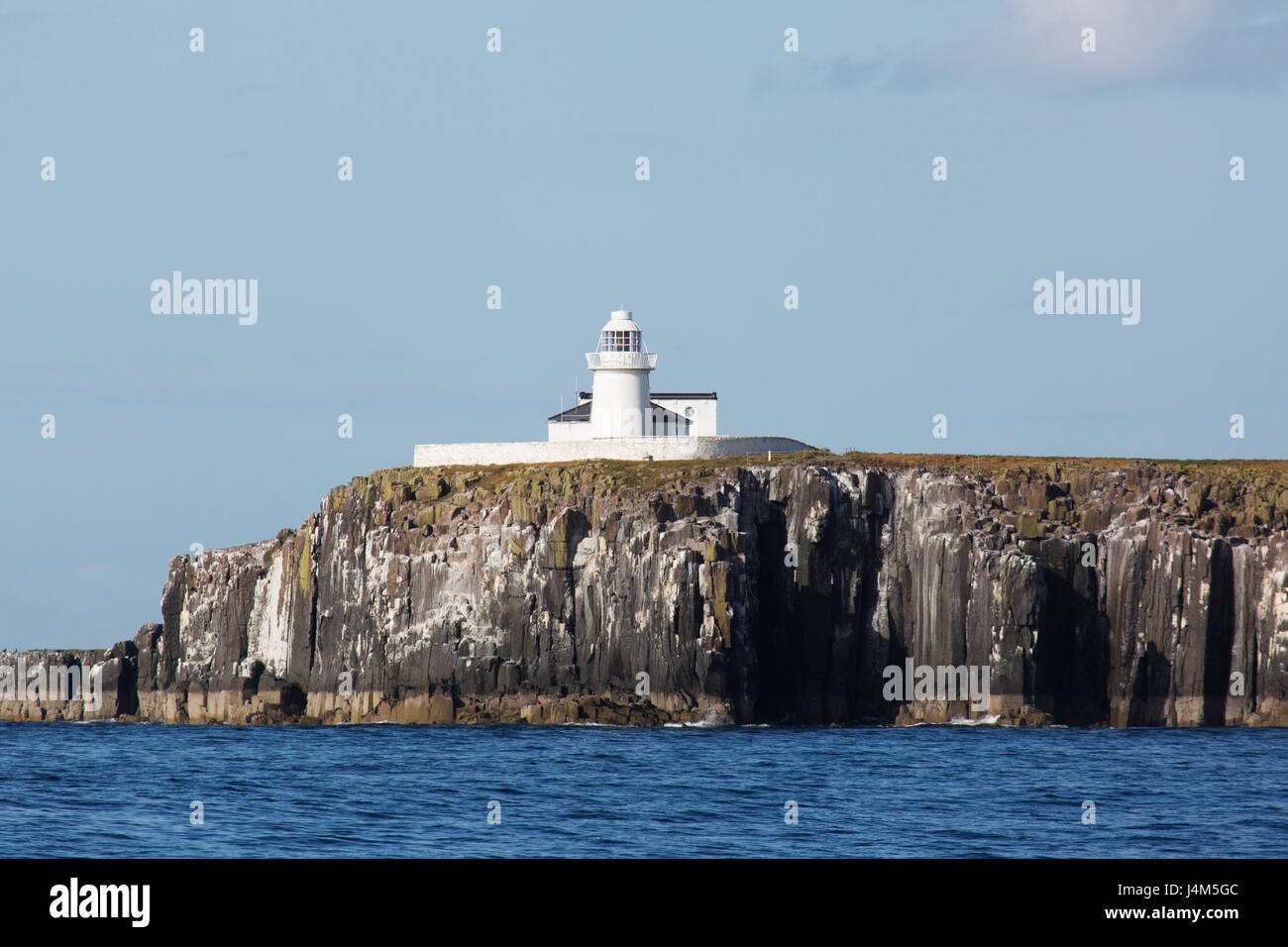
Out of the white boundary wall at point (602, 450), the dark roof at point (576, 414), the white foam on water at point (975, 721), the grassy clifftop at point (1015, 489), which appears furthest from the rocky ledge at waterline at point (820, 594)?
the dark roof at point (576, 414)

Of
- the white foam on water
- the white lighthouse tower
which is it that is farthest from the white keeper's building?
the white foam on water

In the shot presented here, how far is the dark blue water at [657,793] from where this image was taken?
41.0 meters

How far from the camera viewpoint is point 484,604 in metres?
83.1

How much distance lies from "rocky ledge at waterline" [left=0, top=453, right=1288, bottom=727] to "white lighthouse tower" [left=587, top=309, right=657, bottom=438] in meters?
10.7

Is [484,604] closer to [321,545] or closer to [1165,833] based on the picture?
[321,545]

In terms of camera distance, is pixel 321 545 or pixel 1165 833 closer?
pixel 1165 833

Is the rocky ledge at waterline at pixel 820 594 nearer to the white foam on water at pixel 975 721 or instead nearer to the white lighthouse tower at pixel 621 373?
the white foam on water at pixel 975 721

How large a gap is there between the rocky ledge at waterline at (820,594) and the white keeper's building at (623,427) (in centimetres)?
383

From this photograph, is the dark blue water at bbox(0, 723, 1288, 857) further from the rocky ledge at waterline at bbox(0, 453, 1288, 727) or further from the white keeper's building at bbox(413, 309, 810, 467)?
the white keeper's building at bbox(413, 309, 810, 467)

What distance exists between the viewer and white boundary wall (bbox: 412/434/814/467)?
9144 centimetres

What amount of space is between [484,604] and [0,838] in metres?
42.4

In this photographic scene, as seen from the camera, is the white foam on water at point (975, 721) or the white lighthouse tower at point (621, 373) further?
the white lighthouse tower at point (621, 373)
